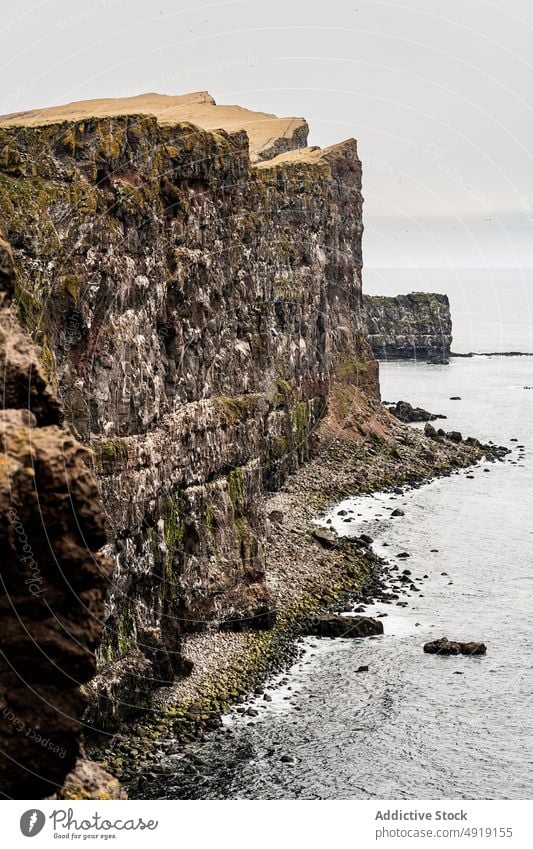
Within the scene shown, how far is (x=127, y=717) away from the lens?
6494 centimetres

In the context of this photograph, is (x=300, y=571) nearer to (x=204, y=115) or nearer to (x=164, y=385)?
(x=164, y=385)

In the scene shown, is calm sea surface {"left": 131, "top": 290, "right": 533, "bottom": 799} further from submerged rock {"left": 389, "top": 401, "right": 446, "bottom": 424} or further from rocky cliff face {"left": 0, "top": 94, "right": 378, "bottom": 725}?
submerged rock {"left": 389, "top": 401, "right": 446, "bottom": 424}

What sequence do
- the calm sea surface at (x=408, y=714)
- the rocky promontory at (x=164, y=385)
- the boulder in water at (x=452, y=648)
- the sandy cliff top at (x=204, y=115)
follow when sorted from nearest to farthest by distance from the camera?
the calm sea surface at (x=408, y=714) < the rocky promontory at (x=164, y=385) < the boulder in water at (x=452, y=648) < the sandy cliff top at (x=204, y=115)

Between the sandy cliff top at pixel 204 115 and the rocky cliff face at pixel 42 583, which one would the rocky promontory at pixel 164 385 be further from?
the rocky cliff face at pixel 42 583

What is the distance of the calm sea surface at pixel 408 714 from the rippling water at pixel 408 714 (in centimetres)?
10

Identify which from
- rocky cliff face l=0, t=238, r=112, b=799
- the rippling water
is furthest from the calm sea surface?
rocky cliff face l=0, t=238, r=112, b=799

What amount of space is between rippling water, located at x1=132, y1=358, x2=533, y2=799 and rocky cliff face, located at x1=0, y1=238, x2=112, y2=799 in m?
37.2

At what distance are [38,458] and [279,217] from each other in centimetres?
11084

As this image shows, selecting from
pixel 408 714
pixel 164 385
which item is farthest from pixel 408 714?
pixel 164 385

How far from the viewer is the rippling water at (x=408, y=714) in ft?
200

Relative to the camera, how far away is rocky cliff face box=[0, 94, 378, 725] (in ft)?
200

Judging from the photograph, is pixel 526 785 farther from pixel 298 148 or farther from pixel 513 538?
pixel 298 148

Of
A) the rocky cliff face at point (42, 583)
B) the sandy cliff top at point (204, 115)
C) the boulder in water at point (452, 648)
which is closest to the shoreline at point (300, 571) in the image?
the boulder in water at point (452, 648)

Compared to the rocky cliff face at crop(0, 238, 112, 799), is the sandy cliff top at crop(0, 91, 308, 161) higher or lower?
higher
